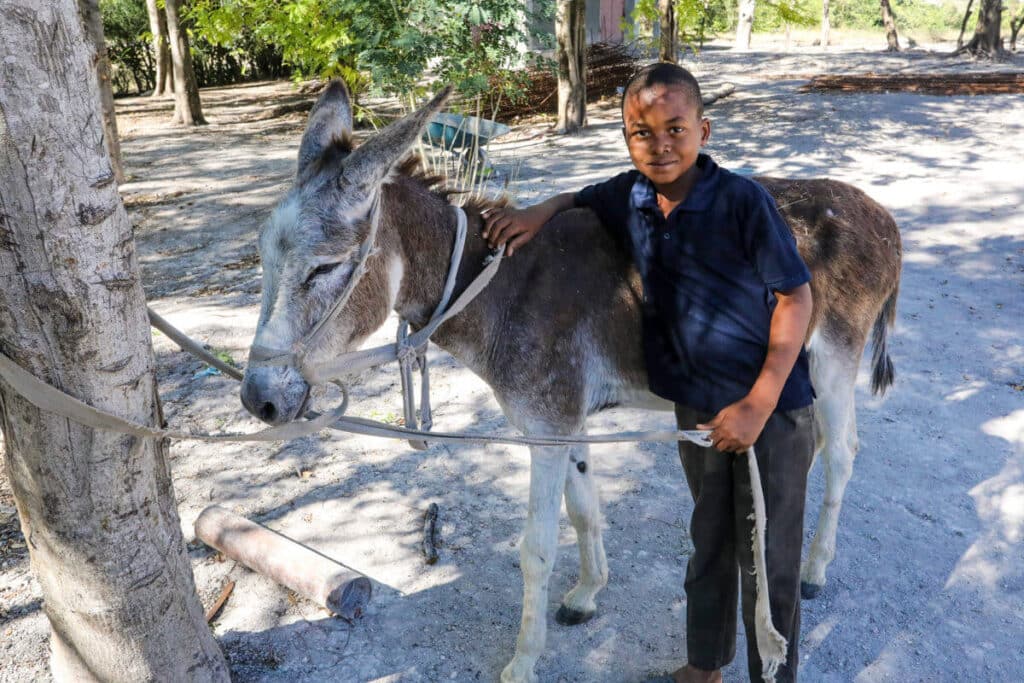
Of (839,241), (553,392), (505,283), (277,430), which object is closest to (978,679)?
(839,241)

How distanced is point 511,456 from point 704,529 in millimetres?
2344

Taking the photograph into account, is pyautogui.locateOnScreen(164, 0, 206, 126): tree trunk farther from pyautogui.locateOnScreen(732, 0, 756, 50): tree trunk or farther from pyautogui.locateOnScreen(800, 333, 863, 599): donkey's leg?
pyautogui.locateOnScreen(732, 0, 756, 50): tree trunk

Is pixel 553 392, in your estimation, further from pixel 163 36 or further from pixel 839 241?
pixel 163 36

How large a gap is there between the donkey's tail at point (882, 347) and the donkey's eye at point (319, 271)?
304 centimetres

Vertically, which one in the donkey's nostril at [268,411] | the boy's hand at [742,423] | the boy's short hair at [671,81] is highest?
the boy's short hair at [671,81]

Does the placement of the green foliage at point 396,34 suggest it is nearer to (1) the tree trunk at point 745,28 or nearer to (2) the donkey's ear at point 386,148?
(2) the donkey's ear at point 386,148

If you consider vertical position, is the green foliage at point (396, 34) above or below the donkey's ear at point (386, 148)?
above

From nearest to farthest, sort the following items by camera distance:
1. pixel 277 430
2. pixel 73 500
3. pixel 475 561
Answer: pixel 277 430 < pixel 73 500 < pixel 475 561

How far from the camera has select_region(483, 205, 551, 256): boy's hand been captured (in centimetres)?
291

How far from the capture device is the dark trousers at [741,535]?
2.63 meters

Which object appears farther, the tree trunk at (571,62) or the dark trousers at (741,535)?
the tree trunk at (571,62)

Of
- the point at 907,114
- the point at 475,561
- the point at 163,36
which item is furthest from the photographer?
the point at 163,36

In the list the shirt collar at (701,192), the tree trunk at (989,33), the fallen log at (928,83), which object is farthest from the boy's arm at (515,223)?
the tree trunk at (989,33)

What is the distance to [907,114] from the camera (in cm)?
1521
